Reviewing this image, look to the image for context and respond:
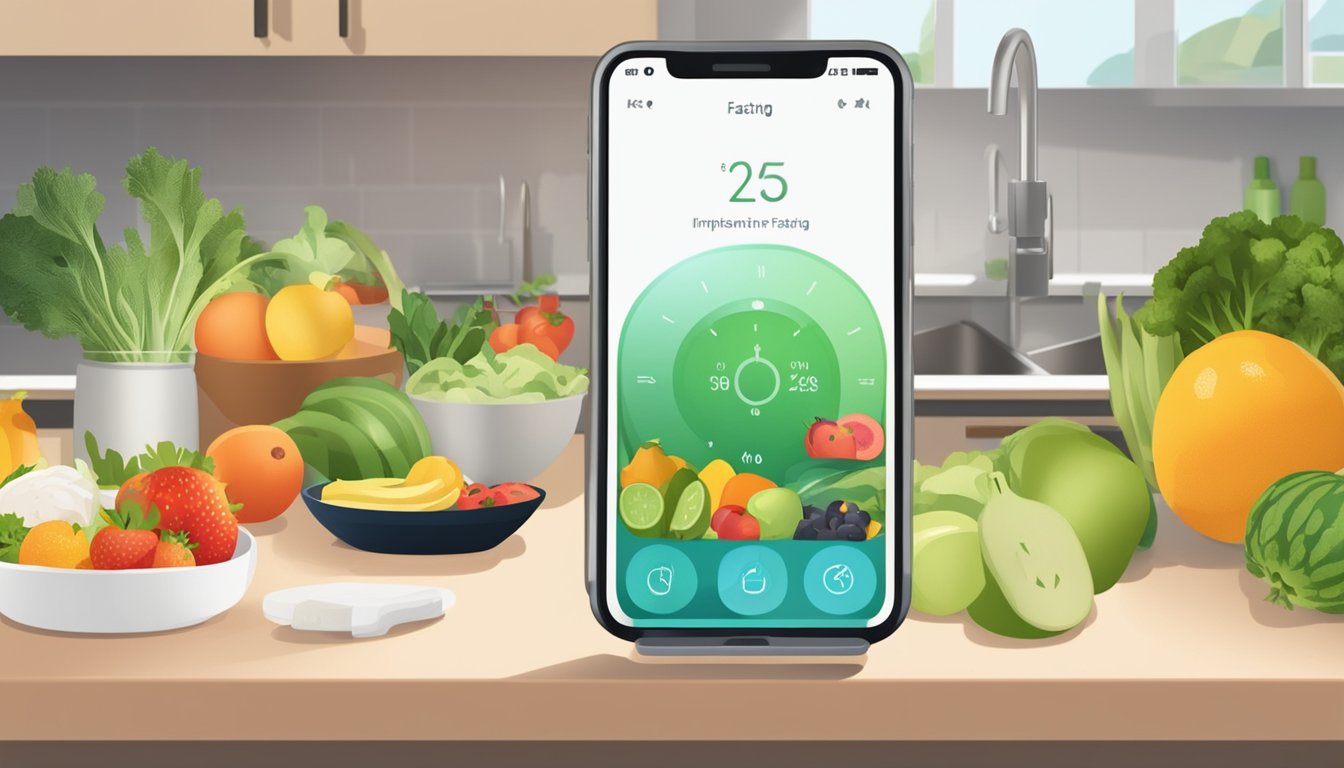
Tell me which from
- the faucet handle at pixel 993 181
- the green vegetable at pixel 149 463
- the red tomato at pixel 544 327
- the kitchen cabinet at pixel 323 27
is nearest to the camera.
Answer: the green vegetable at pixel 149 463

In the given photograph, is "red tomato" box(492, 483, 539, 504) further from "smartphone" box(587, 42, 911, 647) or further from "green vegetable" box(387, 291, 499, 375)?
"green vegetable" box(387, 291, 499, 375)

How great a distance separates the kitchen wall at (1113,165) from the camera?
3.30m

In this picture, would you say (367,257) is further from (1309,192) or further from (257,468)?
(1309,192)

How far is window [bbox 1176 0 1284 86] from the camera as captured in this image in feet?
10.1

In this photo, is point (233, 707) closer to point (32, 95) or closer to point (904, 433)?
point (904, 433)

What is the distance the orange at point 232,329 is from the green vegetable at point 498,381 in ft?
0.40

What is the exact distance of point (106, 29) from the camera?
2635 millimetres

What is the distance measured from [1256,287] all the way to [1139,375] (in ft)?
0.32

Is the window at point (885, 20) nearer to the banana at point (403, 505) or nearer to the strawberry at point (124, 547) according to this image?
the banana at point (403, 505)

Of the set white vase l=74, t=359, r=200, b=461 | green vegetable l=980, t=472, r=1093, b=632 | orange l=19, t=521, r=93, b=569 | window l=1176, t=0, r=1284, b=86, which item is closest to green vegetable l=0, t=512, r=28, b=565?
orange l=19, t=521, r=93, b=569

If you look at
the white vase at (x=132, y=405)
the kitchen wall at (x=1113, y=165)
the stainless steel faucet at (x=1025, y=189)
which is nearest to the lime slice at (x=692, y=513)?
the white vase at (x=132, y=405)

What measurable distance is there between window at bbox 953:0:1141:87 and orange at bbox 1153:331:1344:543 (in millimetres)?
2434

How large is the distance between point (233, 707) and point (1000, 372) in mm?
2595

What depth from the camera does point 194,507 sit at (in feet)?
2.15
